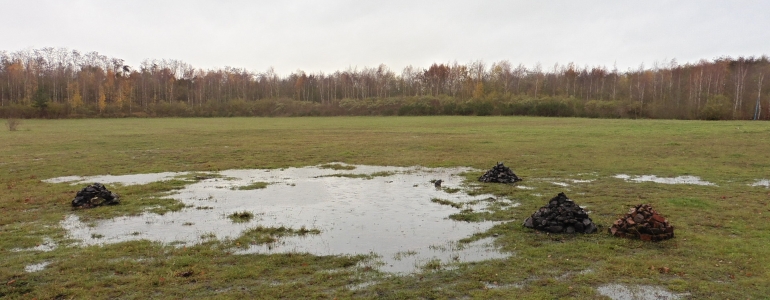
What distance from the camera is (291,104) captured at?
123 meters

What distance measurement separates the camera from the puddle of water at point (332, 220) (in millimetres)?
10648

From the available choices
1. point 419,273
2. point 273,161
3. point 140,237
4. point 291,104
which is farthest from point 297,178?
point 291,104

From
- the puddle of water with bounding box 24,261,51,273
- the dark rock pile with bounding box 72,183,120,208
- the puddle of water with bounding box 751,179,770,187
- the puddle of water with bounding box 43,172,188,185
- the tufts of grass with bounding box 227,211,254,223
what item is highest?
the puddle of water with bounding box 751,179,770,187

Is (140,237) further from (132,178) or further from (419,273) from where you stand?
(132,178)

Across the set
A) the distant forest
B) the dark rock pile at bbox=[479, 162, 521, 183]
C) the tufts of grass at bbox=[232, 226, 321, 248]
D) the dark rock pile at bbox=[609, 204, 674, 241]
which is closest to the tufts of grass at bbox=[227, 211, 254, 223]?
the tufts of grass at bbox=[232, 226, 321, 248]

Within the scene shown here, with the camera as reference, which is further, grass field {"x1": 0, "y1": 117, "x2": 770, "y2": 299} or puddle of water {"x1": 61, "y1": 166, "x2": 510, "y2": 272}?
puddle of water {"x1": 61, "y1": 166, "x2": 510, "y2": 272}

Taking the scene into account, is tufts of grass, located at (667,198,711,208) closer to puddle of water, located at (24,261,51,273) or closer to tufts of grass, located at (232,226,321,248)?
tufts of grass, located at (232,226,321,248)

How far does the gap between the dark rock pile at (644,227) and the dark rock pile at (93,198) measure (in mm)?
15326

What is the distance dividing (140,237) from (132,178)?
38.9ft

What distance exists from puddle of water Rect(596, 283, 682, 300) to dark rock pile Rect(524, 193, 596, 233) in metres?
3.39

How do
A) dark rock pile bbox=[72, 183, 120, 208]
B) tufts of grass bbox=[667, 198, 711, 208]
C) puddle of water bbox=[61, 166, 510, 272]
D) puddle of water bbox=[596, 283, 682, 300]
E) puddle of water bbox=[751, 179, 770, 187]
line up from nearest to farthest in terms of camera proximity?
1. puddle of water bbox=[596, 283, 682, 300]
2. puddle of water bbox=[61, 166, 510, 272]
3. tufts of grass bbox=[667, 198, 711, 208]
4. dark rock pile bbox=[72, 183, 120, 208]
5. puddle of water bbox=[751, 179, 770, 187]

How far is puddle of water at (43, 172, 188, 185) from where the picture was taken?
68.4 feet

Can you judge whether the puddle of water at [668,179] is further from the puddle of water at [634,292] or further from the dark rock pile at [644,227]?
the puddle of water at [634,292]

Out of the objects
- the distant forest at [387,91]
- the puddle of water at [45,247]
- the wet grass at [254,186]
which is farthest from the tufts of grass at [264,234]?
the distant forest at [387,91]
